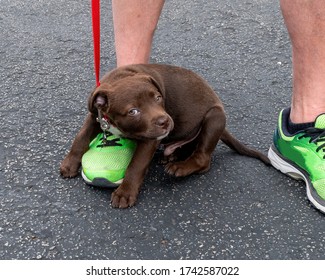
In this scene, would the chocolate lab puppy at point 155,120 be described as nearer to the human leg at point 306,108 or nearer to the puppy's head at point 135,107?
the puppy's head at point 135,107

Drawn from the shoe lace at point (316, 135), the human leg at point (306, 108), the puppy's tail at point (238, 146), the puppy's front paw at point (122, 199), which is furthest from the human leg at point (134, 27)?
the shoe lace at point (316, 135)

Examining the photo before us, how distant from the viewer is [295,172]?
2.70 m

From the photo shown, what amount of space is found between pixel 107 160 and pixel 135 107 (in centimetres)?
29

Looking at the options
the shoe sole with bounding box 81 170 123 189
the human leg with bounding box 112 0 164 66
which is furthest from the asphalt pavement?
the human leg with bounding box 112 0 164 66

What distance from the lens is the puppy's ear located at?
252 cm

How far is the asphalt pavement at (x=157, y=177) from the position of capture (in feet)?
7.58

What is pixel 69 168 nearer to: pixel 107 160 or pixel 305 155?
pixel 107 160

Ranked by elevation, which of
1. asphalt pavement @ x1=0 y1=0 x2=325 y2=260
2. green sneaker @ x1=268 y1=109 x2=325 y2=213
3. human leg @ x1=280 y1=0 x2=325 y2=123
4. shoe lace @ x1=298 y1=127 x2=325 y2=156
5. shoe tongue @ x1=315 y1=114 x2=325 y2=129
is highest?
human leg @ x1=280 y1=0 x2=325 y2=123

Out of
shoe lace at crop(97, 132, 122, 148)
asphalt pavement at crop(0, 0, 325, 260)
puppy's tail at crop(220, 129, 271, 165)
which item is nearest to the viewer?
asphalt pavement at crop(0, 0, 325, 260)

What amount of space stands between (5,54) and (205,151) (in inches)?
80.6

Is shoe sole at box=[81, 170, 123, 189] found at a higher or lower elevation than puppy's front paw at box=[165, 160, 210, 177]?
lower

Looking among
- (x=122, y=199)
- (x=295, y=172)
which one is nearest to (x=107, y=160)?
(x=122, y=199)

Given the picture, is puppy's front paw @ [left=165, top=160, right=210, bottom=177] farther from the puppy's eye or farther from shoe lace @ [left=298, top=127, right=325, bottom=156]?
shoe lace @ [left=298, top=127, right=325, bottom=156]

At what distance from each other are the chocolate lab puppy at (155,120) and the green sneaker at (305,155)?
0.13 metres
